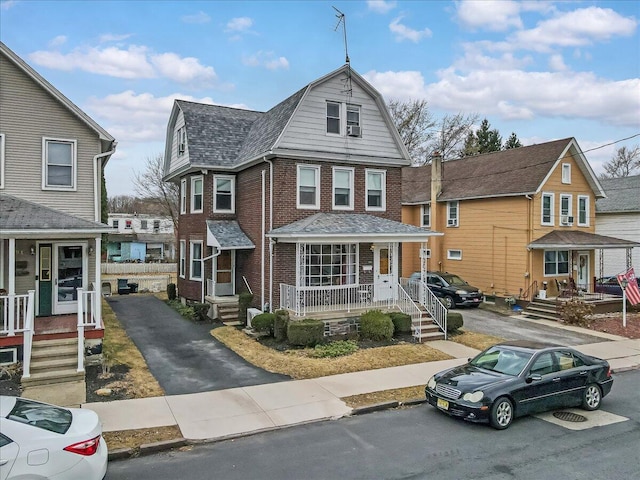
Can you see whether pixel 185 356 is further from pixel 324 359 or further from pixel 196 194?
pixel 196 194

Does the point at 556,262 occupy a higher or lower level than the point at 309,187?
lower

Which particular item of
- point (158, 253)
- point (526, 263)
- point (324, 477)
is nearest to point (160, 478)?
point (324, 477)

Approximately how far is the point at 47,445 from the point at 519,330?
17664 millimetres

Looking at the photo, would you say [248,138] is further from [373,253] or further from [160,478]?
[160,478]

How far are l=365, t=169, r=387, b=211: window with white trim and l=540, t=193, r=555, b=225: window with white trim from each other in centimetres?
990

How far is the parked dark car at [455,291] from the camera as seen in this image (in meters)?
23.9

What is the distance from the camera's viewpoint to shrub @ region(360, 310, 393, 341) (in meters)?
15.6

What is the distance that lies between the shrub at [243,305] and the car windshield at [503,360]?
10.4 meters

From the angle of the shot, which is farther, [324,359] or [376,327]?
[376,327]

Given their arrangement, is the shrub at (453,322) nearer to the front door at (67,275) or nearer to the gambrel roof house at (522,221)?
the gambrel roof house at (522,221)

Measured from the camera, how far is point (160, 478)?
6.85 metres

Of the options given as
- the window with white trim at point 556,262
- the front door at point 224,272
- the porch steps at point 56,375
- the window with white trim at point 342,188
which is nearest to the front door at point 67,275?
the porch steps at point 56,375

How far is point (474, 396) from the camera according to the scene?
28.9 feet

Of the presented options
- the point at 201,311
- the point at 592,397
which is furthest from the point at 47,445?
the point at 201,311
